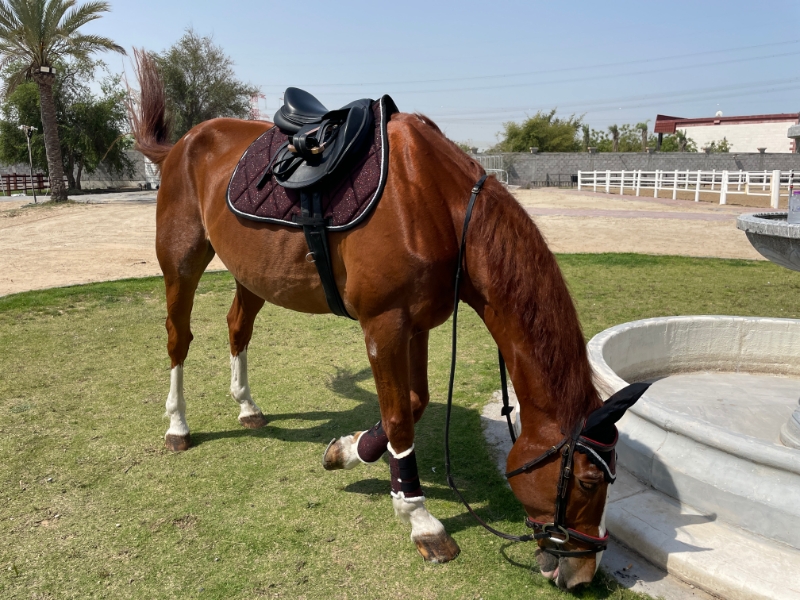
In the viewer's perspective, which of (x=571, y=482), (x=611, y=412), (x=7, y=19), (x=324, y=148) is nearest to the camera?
(x=611, y=412)

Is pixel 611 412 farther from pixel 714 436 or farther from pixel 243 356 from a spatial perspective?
pixel 243 356

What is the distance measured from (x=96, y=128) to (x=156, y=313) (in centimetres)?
3069

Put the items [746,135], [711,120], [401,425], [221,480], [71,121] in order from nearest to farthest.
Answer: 1. [401,425]
2. [221,480]
3. [71,121]
4. [746,135]
5. [711,120]

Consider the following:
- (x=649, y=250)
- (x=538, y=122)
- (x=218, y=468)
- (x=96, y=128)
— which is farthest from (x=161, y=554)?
(x=538, y=122)

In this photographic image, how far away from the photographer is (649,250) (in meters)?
12.8

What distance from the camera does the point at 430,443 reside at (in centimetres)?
404

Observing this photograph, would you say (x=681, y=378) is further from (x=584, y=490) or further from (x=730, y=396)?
(x=584, y=490)

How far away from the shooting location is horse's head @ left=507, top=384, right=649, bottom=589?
225 centimetres

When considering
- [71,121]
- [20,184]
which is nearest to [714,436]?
[71,121]

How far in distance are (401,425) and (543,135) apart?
192 feet

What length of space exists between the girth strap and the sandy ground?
7.71 meters

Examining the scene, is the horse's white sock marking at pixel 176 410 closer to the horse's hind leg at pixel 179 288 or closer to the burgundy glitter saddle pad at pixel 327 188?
the horse's hind leg at pixel 179 288

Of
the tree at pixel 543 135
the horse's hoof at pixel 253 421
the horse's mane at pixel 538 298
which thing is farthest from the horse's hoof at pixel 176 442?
the tree at pixel 543 135

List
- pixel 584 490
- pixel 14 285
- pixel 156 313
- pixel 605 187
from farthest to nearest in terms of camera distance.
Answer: pixel 605 187
pixel 14 285
pixel 156 313
pixel 584 490
